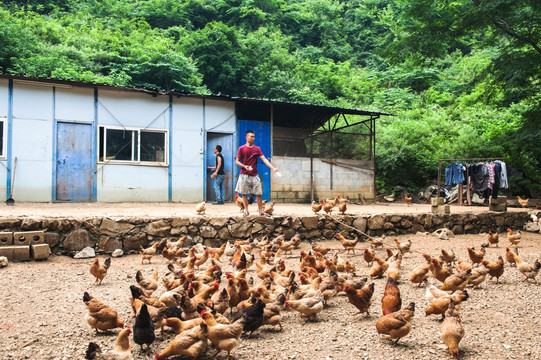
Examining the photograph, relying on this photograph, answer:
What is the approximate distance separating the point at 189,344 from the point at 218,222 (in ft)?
21.1

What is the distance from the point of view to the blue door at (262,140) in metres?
16.2

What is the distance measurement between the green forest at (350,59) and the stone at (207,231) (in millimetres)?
9760

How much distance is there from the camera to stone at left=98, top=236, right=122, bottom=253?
29.0 feet

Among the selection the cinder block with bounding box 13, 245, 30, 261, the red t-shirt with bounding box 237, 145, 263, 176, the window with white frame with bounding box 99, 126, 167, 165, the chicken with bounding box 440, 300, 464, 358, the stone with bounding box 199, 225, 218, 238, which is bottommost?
the chicken with bounding box 440, 300, 464, 358

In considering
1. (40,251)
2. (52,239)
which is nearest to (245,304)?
(40,251)

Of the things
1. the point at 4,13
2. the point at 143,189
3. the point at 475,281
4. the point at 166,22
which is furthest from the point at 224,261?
the point at 166,22

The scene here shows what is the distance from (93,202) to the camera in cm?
1369

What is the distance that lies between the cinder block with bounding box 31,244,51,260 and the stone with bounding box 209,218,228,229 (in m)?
3.69

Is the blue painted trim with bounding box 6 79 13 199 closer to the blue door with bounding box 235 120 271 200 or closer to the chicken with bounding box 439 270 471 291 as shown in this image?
the blue door with bounding box 235 120 271 200

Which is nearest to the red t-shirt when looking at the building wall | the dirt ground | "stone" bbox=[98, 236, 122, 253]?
"stone" bbox=[98, 236, 122, 253]

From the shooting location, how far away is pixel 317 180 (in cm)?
1698

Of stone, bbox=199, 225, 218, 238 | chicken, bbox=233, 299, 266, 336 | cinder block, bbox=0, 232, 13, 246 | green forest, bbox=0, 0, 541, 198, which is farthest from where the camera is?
green forest, bbox=0, 0, 541, 198

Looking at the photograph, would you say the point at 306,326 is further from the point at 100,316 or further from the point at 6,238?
the point at 6,238

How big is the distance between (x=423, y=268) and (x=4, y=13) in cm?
3030
